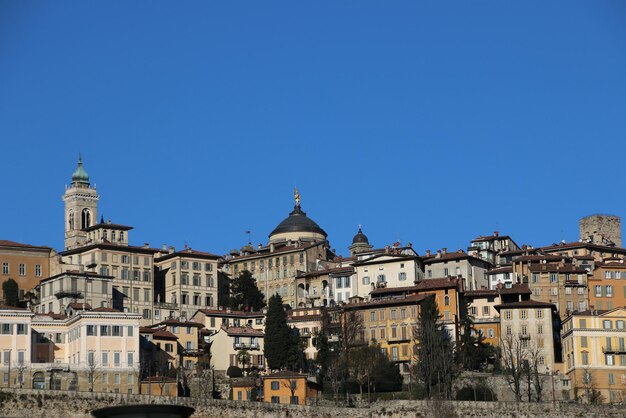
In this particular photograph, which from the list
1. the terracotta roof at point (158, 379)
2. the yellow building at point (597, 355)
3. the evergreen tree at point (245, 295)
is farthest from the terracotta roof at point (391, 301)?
the terracotta roof at point (158, 379)

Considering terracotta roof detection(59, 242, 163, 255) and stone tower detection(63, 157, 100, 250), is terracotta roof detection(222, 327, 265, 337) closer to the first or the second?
terracotta roof detection(59, 242, 163, 255)

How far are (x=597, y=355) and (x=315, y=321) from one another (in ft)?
75.3

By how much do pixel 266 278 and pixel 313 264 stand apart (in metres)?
4.63

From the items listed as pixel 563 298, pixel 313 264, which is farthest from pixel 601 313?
pixel 313 264

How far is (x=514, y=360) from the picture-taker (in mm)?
92688

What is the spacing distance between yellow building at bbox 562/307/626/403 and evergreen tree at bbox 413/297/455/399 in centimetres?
841

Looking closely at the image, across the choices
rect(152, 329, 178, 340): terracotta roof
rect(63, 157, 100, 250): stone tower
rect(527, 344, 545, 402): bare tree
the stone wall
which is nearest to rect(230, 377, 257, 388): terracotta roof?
rect(152, 329, 178, 340): terracotta roof

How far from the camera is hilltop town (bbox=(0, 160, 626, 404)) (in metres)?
86.1

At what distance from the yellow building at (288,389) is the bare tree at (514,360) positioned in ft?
42.7

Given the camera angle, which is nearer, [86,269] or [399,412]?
[399,412]

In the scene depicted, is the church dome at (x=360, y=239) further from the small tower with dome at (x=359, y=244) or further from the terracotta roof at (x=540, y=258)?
the terracotta roof at (x=540, y=258)

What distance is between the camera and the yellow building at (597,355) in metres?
89.2

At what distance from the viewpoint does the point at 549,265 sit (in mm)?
105062

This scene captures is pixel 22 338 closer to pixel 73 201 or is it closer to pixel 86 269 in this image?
pixel 86 269
